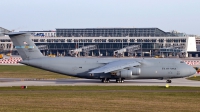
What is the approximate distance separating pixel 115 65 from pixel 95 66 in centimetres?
294

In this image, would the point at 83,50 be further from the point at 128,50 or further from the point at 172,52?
the point at 172,52

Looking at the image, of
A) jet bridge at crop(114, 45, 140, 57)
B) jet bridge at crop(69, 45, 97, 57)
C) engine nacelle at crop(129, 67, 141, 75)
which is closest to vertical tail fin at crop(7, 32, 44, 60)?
engine nacelle at crop(129, 67, 141, 75)

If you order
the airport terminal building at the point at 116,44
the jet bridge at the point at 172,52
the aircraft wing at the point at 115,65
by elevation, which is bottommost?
the aircraft wing at the point at 115,65

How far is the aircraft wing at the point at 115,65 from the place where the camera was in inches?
2138

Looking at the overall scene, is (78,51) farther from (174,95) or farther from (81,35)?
(174,95)

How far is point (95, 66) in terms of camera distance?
187ft

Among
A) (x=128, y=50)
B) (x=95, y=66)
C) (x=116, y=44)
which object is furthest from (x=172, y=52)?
(x=95, y=66)

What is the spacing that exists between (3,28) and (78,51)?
123 feet

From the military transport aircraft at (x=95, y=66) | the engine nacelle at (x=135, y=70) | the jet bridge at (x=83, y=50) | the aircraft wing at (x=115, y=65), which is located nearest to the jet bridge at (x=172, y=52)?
the jet bridge at (x=83, y=50)

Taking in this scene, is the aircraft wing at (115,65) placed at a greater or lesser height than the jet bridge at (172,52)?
lesser

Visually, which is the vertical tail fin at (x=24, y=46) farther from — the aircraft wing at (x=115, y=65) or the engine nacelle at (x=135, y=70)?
the engine nacelle at (x=135, y=70)

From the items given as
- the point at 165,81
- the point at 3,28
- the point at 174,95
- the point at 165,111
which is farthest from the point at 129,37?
the point at 165,111

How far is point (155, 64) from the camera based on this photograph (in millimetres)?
57125

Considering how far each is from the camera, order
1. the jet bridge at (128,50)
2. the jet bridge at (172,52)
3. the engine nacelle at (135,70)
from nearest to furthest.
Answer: the engine nacelle at (135,70), the jet bridge at (172,52), the jet bridge at (128,50)
